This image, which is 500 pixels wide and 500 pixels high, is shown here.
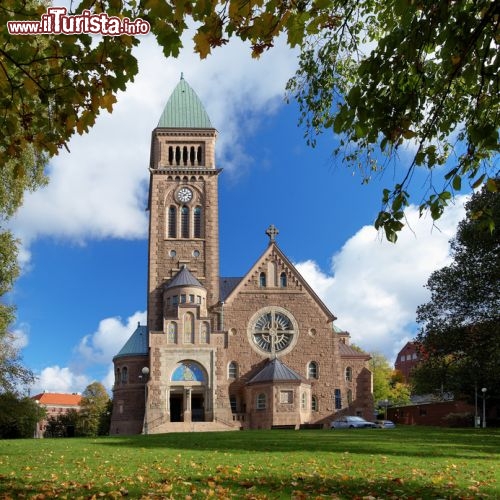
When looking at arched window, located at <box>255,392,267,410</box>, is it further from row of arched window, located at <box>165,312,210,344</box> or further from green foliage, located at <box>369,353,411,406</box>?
green foliage, located at <box>369,353,411,406</box>

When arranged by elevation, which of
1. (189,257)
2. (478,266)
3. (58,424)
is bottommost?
(58,424)

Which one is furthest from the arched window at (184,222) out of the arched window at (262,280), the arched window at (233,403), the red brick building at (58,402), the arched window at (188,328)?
the red brick building at (58,402)

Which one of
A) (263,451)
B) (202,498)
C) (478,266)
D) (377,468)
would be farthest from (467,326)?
(202,498)

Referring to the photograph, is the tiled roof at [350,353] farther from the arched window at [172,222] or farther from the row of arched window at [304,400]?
the arched window at [172,222]

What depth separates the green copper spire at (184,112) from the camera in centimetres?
6431

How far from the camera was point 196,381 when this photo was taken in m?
54.2

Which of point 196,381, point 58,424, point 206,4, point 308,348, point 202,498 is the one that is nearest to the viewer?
point 206,4

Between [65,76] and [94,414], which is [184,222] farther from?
[65,76]

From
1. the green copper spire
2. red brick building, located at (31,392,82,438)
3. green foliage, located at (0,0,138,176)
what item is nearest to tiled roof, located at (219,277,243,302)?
the green copper spire

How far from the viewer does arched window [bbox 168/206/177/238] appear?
2418 inches

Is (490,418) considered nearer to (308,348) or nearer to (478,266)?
(308,348)

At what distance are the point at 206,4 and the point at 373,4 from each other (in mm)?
6154

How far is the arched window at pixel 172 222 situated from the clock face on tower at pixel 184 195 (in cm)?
110

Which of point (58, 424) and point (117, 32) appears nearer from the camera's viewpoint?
point (117, 32)
